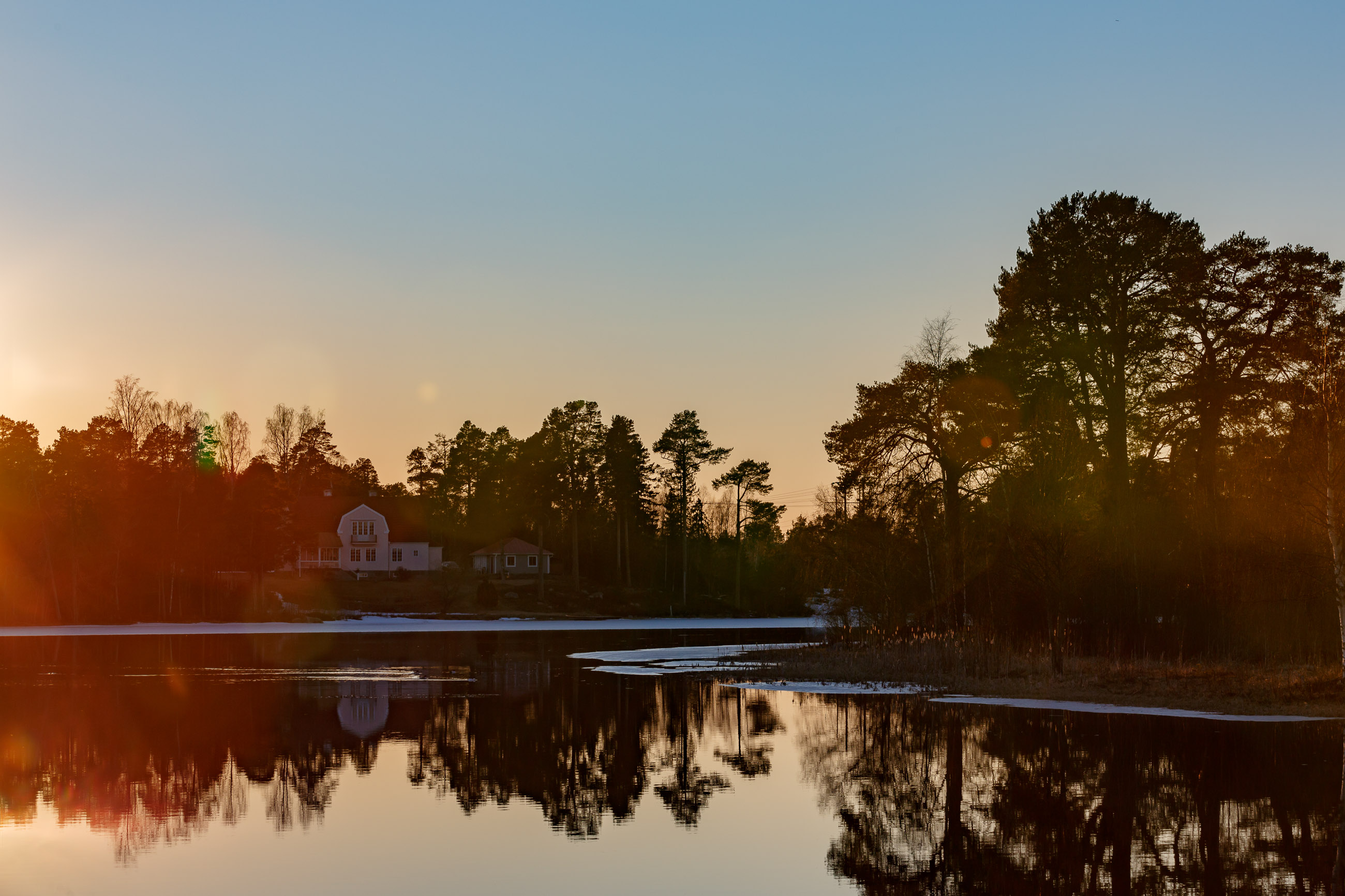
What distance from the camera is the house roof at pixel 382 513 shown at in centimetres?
11950

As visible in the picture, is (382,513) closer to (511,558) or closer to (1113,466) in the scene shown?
(511,558)

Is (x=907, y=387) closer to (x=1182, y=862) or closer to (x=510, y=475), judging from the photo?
(x=1182, y=862)

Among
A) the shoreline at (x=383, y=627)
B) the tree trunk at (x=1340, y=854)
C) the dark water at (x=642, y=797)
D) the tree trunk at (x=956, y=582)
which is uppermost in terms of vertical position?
the tree trunk at (x=956, y=582)

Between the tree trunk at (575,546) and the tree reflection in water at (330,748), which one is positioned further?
the tree trunk at (575,546)

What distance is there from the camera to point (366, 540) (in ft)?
390

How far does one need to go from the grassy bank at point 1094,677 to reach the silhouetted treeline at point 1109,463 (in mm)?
1386

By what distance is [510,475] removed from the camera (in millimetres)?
127375

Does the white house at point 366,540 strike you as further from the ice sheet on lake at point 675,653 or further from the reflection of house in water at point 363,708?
the reflection of house in water at point 363,708

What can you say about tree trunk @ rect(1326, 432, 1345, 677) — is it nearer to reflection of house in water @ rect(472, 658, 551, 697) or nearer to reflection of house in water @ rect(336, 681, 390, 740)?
reflection of house in water @ rect(472, 658, 551, 697)

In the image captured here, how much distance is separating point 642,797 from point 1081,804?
244 inches


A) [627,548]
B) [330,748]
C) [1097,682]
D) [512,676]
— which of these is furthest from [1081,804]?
[627,548]

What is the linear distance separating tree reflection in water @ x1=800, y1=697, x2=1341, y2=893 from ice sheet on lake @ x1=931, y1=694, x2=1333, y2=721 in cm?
101

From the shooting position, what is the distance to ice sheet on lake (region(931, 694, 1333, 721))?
27469 millimetres

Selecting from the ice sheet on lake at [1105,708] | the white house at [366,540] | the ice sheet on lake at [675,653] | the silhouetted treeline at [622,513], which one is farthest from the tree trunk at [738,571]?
the ice sheet on lake at [1105,708]
